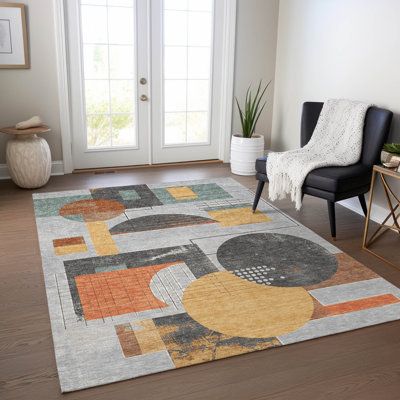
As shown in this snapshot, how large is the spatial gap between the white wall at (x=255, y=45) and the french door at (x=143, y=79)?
0.21 metres

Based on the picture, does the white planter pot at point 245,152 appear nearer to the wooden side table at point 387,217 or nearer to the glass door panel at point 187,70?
the glass door panel at point 187,70

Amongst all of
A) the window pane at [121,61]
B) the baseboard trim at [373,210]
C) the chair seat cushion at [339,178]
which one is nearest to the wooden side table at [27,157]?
the window pane at [121,61]

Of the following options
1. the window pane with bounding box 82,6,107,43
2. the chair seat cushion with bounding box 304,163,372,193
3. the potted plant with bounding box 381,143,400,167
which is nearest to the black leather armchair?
the chair seat cushion with bounding box 304,163,372,193

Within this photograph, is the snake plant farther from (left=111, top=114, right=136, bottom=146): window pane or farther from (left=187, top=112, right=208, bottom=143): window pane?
(left=111, top=114, right=136, bottom=146): window pane

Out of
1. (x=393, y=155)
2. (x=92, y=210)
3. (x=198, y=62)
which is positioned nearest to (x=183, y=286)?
(x=92, y=210)

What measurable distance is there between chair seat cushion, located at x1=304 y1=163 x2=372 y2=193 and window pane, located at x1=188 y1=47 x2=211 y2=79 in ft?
7.00

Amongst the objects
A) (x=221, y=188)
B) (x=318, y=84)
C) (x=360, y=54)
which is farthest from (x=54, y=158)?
(x=360, y=54)

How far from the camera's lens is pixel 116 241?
3426mm

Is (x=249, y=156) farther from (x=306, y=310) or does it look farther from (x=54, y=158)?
(x=306, y=310)

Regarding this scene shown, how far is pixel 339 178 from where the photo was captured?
342cm

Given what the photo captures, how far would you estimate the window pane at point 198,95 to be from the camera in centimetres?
523

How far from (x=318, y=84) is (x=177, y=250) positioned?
7.54 ft

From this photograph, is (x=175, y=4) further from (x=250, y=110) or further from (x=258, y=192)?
(x=258, y=192)

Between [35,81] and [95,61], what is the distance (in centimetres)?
59
